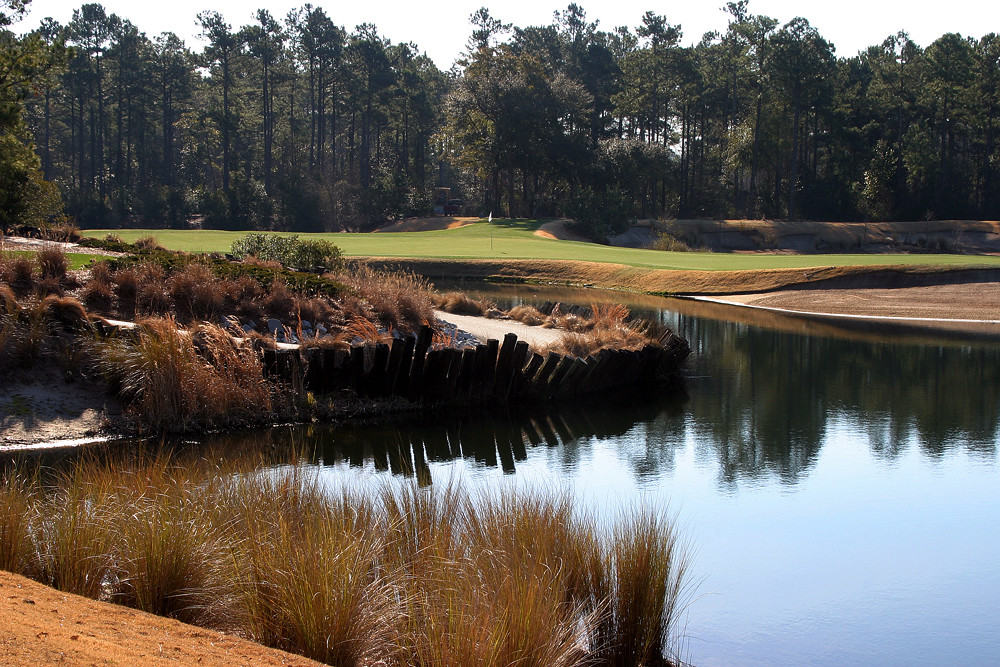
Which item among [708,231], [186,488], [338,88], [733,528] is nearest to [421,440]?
[733,528]

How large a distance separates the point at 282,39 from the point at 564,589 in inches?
3085

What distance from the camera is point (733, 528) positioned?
10.3 metres

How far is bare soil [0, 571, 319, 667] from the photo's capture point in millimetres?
4398

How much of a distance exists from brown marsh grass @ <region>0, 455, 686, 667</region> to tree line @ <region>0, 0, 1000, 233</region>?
185 ft

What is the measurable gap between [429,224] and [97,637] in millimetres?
65368

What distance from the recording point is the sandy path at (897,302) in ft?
104

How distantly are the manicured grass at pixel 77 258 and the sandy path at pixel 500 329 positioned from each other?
7375 mm

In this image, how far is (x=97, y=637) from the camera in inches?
191

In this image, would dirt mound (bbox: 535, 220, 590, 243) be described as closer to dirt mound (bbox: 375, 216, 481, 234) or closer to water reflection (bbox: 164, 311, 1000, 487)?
dirt mound (bbox: 375, 216, 481, 234)

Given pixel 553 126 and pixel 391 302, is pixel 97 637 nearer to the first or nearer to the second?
pixel 391 302

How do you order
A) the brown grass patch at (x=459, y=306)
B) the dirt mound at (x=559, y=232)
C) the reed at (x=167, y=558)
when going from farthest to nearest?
the dirt mound at (x=559, y=232), the brown grass patch at (x=459, y=306), the reed at (x=167, y=558)

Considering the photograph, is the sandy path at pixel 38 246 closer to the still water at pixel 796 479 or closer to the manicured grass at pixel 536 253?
the still water at pixel 796 479

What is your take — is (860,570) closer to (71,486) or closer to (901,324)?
(71,486)

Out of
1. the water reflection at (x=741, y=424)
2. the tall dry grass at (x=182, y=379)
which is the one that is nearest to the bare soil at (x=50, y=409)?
the tall dry grass at (x=182, y=379)
